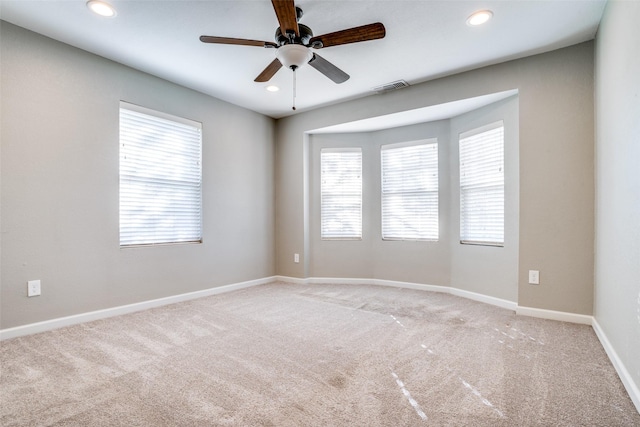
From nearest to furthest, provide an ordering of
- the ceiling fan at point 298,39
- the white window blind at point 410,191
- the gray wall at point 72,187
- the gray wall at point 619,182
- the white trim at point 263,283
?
the gray wall at point 619,182
the ceiling fan at point 298,39
the gray wall at point 72,187
the white trim at point 263,283
the white window blind at point 410,191

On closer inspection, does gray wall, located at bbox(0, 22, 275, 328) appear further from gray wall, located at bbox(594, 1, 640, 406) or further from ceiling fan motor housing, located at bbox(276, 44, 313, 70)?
gray wall, located at bbox(594, 1, 640, 406)

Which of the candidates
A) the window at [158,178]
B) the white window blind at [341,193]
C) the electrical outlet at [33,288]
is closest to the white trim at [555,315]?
the white window blind at [341,193]

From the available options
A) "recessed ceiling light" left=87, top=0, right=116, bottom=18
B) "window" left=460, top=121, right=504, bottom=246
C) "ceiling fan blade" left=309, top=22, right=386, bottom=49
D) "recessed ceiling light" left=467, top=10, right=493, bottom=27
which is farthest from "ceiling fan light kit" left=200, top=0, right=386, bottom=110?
"window" left=460, top=121, right=504, bottom=246

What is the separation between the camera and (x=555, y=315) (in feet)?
10.1

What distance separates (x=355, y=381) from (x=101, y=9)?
3.19 metres

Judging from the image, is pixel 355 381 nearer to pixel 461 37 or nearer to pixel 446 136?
pixel 461 37

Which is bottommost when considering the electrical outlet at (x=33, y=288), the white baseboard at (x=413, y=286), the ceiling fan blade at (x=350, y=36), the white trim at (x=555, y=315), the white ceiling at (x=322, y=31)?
the white baseboard at (x=413, y=286)

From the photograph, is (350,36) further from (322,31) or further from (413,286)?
(413,286)

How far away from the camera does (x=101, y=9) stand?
247 cm

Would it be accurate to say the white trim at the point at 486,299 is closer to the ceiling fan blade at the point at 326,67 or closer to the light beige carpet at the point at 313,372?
the light beige carpet at the point at 313,372

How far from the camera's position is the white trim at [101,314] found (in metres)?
2.68

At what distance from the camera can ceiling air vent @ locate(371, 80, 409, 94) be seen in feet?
12.6

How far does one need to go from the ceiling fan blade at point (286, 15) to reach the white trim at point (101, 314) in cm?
302

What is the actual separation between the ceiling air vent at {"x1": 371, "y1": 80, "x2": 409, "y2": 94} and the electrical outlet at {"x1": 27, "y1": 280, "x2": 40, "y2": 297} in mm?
3947
